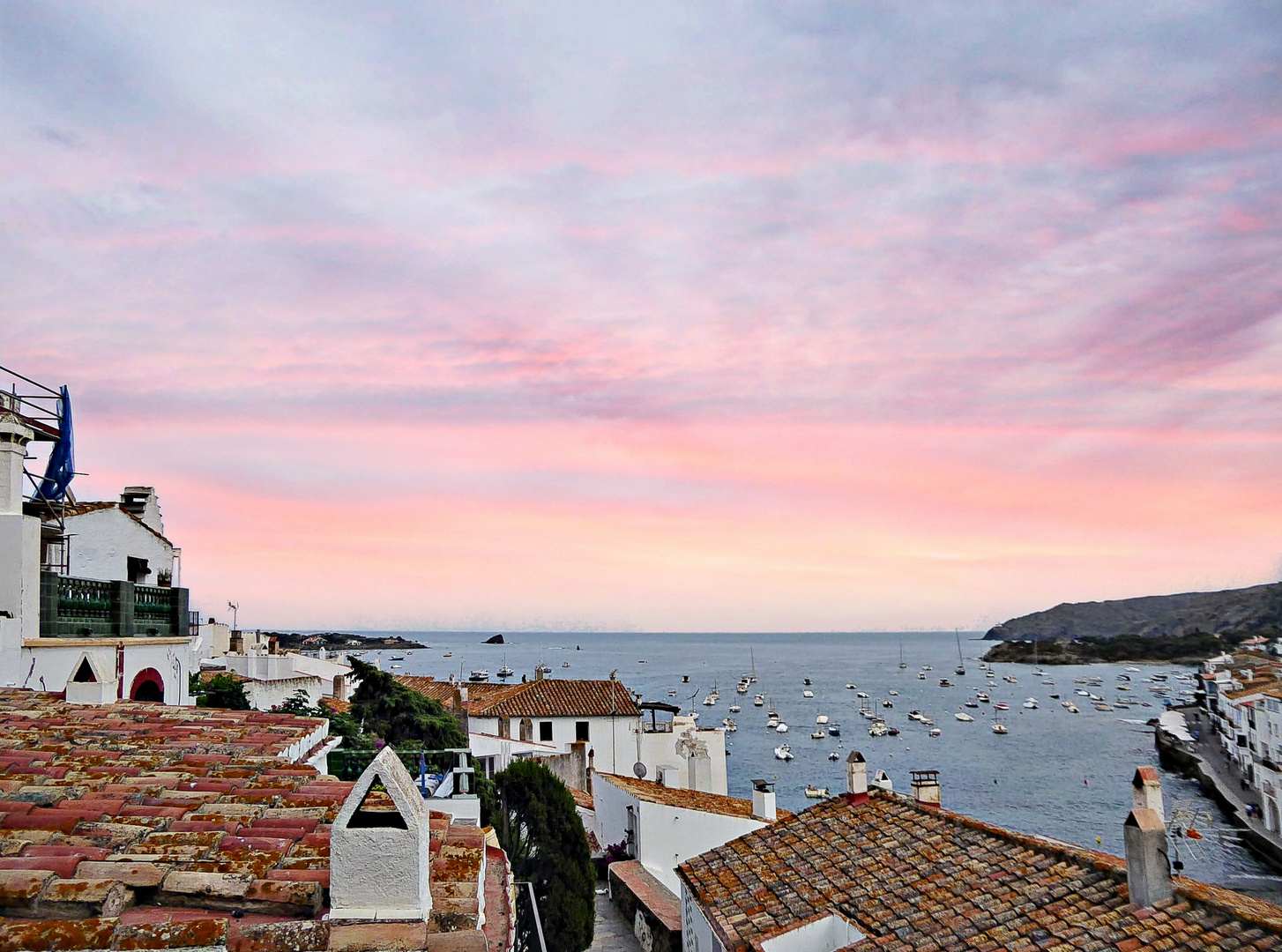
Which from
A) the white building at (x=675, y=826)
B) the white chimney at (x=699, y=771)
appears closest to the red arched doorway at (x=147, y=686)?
the white building at (x=675, y=826)

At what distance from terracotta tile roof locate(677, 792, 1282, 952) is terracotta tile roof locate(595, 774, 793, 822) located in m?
6.39

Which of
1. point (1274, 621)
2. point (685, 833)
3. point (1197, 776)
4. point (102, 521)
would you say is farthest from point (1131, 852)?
point (1274, 621)

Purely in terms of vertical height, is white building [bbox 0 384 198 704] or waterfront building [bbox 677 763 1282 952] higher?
white building [bbox 0 384 198 704]

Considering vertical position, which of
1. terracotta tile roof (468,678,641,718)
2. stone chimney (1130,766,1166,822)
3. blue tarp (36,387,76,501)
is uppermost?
blue tarp (36,387,76,501)

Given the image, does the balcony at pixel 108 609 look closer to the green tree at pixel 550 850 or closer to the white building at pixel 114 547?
the white building at pixel 114 547

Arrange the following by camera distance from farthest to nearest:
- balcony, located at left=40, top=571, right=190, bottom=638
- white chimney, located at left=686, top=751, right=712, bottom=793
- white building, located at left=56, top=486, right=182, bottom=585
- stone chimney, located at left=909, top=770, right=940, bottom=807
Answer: white chimney, located at left=686, top=751, right=712, bottom=793 < stone chimney, located at left=909, top=770, right=940, bottom=807 < white building, located at left=56, top=486, right=182, bottom=585 < balcony, located at left=40, top=571, right=190, bottom=638

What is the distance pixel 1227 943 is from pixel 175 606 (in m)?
15.5

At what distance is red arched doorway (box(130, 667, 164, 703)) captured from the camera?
46.3ft

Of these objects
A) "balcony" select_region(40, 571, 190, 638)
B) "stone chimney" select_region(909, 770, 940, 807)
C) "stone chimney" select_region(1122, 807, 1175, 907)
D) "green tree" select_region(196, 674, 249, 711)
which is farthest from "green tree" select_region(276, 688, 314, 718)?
"stone chimney" select_region(1122, 807, 1175, 907)

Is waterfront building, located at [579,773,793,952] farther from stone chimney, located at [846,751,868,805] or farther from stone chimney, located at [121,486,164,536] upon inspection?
stone chimney, located at [121,486,164,536]

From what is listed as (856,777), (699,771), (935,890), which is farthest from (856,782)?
(699,771)

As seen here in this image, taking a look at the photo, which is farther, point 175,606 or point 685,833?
point 685,833

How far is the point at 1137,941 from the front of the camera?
10086 millimetres

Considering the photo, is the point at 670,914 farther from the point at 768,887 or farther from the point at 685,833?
the point at 768,887
